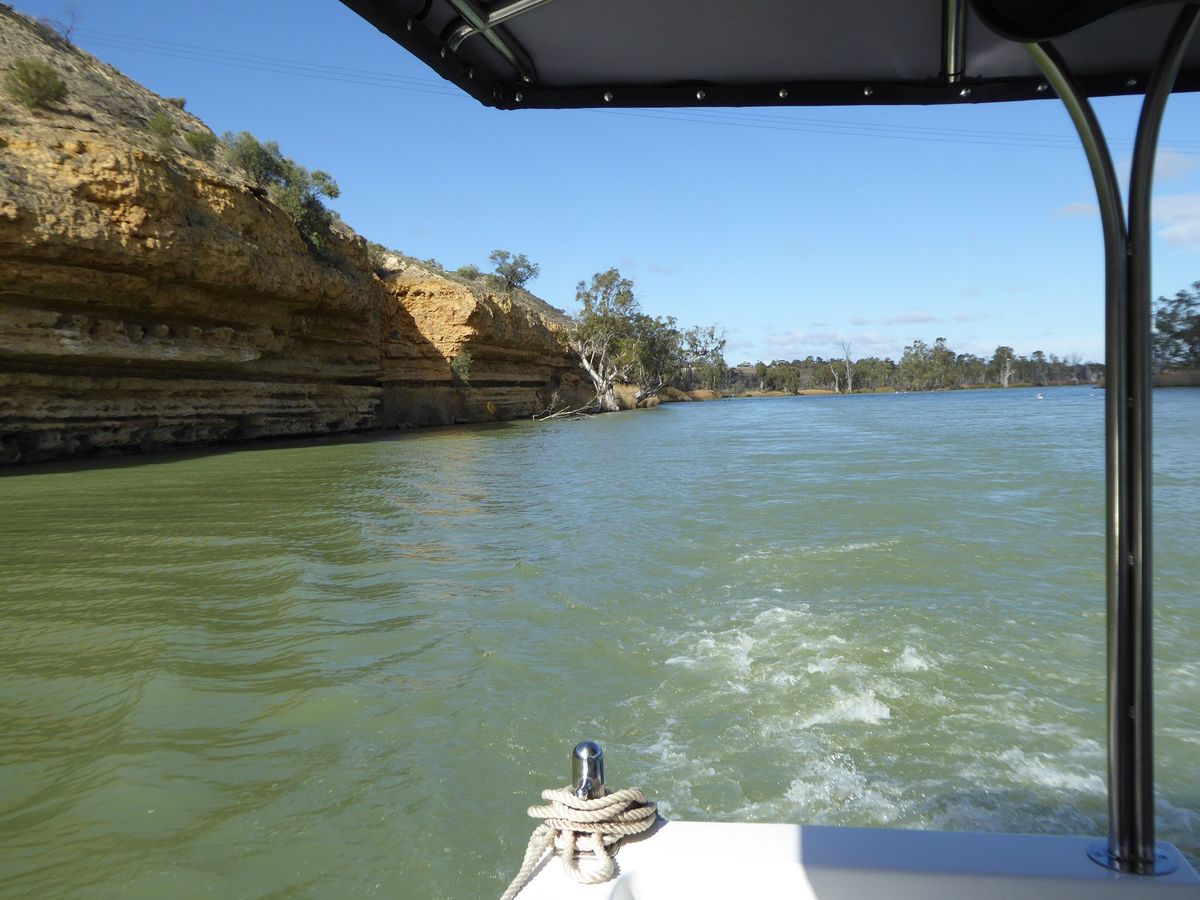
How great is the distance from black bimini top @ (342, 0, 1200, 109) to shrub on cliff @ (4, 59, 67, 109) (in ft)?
59.3

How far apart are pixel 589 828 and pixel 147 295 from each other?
1671 centimetres

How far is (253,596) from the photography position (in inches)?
218

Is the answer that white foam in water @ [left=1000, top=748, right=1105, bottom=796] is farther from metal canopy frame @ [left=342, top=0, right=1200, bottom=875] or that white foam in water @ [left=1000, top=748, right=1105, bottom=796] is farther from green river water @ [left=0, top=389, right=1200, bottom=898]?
metal canopy frame @ [left=342, top=0, right=1200, bottom=875]

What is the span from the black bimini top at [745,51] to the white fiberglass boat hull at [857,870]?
1576mm

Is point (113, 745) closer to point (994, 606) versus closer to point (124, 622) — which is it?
point (124, 622)

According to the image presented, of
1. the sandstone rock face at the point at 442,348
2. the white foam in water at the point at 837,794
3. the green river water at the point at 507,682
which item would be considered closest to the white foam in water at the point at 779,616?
the green river water at the point at 507,682

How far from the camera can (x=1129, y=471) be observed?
129cm

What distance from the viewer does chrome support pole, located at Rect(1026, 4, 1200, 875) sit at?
128cm

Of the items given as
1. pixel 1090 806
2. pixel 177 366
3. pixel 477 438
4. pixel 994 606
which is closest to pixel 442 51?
pixel 1090 806

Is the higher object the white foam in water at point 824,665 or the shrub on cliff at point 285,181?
the shrub on cliff at point 285,181

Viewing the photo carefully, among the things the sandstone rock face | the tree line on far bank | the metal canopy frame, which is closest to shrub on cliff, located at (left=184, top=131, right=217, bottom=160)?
the sandstone rock face

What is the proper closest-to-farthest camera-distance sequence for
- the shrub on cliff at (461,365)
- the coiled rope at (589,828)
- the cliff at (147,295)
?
the coiled rope at (589,828) < the cliff at (147,295) < the shrub on cliff at (461,365)

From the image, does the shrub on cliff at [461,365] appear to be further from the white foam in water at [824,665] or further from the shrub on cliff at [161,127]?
the white foam in water at [824,665]

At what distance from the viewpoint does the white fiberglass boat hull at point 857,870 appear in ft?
4.11
